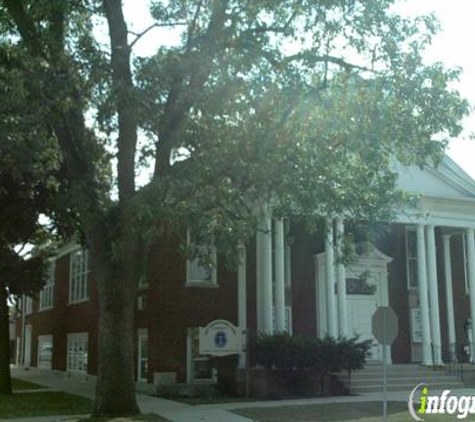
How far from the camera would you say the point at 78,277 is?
3083 cm

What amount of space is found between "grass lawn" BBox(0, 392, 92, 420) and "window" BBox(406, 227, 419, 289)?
41.3ft

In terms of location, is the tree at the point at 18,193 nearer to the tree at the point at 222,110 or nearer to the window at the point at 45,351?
the tree at the point at 222,110

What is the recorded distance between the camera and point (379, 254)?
25.3 m

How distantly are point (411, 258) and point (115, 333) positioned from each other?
47.8 ft

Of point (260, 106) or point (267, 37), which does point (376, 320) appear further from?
point (267, 37)

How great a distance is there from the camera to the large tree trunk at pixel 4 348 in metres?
22.0

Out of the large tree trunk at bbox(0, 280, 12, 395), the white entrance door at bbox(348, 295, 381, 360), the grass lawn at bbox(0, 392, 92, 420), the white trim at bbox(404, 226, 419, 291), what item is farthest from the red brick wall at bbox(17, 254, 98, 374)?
the white trim at bbox(404, 226, 419, 291)

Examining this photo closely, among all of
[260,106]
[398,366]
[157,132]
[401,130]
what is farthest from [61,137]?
[398,366]

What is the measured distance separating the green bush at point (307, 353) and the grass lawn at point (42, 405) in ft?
16.0

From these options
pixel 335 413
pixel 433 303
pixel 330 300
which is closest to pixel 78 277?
pixel 330 300

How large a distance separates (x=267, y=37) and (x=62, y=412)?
976 cm

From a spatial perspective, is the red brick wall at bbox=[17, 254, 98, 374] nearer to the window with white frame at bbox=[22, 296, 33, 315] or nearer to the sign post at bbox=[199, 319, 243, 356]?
the window with white frame at bbox=[22, 296, 33, 315]

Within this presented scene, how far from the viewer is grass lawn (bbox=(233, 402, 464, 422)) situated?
14634 millimetres

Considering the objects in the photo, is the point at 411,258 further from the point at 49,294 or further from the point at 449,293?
the point at 49,294
